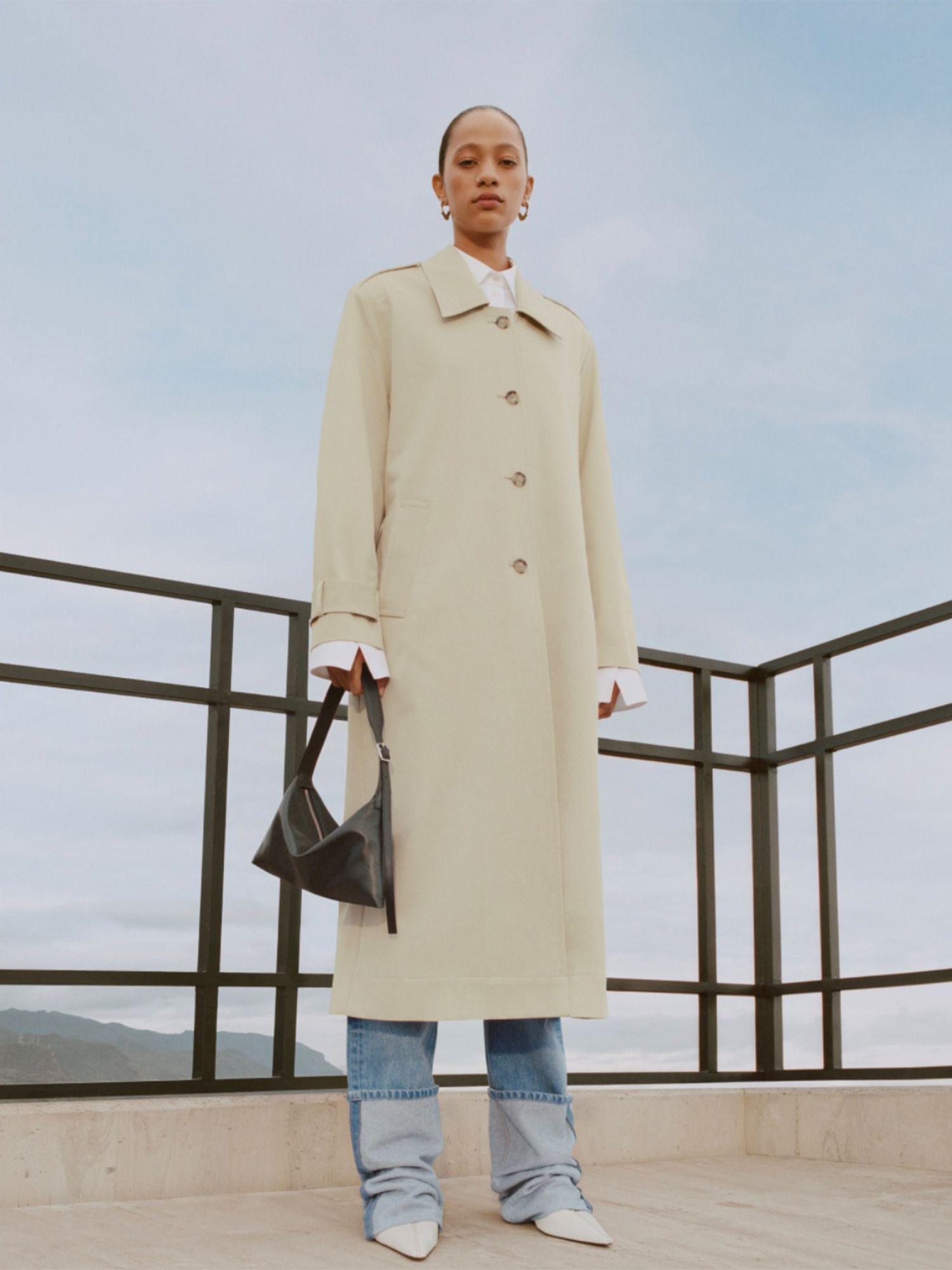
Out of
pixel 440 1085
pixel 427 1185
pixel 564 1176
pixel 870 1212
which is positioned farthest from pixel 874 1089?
pixel 427 1185

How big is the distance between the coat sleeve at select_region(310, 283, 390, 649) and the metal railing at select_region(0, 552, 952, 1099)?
694 millimetres

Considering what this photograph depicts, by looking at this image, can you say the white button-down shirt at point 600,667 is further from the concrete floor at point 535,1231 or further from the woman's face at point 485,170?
the concrete floor at point 535,1231

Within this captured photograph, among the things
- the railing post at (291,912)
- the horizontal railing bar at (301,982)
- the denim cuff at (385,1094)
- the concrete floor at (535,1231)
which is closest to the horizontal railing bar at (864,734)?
the horizontal railing bar at (301,982)

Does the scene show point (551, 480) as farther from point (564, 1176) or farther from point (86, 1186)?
point (86, 1186)

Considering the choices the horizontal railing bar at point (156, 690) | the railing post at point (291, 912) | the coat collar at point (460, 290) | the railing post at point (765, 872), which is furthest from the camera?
the railing post at point (765, 872)

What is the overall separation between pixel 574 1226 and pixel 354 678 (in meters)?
0.86

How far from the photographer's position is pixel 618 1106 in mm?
2930

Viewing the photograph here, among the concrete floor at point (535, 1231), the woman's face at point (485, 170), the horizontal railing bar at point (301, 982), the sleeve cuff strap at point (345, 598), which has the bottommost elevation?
the concrete floor at point (535, 1231)

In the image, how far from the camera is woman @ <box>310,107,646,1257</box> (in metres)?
1.93

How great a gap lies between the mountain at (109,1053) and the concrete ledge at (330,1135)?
6 centimetres

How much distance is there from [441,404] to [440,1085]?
1.50 m

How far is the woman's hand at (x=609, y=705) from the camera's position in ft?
7.36

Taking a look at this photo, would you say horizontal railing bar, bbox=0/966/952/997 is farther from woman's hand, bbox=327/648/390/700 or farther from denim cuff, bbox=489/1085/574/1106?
woman's hand, bbox=327/648/390/700

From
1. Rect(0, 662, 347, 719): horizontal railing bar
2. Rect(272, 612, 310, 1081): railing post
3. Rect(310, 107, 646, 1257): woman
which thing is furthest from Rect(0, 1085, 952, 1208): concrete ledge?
Rect(0, 662, 347, 719): horizontal railing bar
